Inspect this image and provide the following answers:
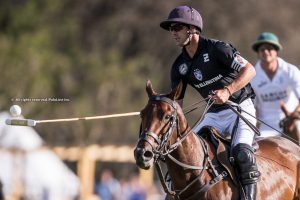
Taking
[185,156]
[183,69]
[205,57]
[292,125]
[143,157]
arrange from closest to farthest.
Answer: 1. [143,157]
2. [185,156]
3. [205,57]
4. [183,69]
5. [292,125]

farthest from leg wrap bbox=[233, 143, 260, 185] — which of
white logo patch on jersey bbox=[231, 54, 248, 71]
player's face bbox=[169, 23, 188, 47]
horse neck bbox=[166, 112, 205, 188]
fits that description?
player's face bbox=[169, 23, 188, 47]

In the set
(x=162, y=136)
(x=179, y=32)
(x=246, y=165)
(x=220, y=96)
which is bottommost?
(x=246, y=165)

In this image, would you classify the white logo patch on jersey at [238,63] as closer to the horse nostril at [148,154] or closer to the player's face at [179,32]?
the player's face at [179,32]

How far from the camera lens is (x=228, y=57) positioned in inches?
375

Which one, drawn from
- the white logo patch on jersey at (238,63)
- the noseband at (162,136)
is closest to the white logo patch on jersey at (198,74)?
the white logo patch on jersey at (238,63)

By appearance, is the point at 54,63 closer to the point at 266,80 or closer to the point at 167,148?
the point at 266,80

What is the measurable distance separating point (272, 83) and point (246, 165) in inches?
144

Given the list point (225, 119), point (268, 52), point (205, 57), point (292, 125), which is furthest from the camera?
point (268, 52)

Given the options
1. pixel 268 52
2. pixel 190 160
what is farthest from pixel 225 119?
pixel 268 52

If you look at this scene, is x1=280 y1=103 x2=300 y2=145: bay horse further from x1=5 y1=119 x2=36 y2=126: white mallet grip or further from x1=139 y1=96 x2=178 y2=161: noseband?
x1=5 y1=119 x2=36 y2=126: white mallet grip

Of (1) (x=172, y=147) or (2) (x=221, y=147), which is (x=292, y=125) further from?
(1) (x=172, y=147)

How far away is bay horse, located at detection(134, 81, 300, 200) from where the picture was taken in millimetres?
8367

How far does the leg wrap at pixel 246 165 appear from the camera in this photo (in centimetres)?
924

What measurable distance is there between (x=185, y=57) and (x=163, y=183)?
5.00 feet
